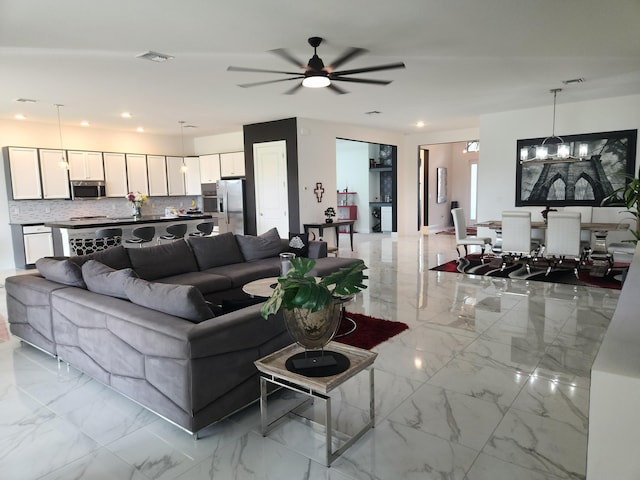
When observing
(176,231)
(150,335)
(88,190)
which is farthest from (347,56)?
(88,190)

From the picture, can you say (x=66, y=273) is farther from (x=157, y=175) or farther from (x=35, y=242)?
A: (x=157, y=175)

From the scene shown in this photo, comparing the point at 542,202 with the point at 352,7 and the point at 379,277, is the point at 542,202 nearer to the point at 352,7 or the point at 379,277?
the point at 379,277

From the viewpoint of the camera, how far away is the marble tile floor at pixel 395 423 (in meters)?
2.08

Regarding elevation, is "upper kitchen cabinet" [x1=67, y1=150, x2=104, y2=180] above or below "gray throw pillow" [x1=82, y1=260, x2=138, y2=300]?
above

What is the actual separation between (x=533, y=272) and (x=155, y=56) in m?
6.10

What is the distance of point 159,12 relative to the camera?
330cm

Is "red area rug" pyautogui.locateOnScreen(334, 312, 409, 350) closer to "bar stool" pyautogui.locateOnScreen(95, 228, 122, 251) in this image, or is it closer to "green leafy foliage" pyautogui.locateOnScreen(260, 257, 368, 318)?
"green leafy foliage" pyautogui.locateOnScreen(260, 257, 368, 318)

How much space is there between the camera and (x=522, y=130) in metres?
8.02

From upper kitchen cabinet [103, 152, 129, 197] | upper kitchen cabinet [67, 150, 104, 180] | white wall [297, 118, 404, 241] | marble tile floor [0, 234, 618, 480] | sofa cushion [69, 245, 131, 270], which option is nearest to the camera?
marble tile floor [0, 234, 618, 480]

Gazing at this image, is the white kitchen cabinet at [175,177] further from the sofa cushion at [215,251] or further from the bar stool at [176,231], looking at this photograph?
the sofa cushion at [215,251]

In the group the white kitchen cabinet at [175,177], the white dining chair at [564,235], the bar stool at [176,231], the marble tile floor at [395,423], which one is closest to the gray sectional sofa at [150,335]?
the marble tile floor at [395,423]

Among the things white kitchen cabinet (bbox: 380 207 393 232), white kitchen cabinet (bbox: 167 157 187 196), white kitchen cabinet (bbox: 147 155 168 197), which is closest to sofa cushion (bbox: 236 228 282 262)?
white kitchen cabinet (bbox: 147 155 168 197)

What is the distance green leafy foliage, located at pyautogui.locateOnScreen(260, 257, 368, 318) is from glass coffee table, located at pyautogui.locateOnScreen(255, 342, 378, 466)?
0.33 m

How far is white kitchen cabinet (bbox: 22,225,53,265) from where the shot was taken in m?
7.63
